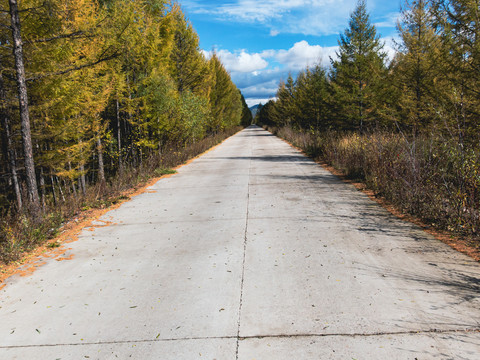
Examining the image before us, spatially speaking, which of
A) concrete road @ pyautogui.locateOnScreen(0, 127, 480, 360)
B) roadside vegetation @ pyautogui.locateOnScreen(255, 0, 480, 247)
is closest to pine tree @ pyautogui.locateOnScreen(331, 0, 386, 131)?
roadside vegetation @ pyautogui.locateOnScreen(255, 0, 480, 247)

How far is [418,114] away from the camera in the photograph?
53.0ft

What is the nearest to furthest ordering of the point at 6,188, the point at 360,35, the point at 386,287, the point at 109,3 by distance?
the point at 386,287, the point at 6,188, the point at 109,3, the point at 360,35

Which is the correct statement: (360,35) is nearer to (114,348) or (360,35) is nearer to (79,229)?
(79,229)

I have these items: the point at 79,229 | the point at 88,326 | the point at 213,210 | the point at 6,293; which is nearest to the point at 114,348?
the point at 88,326

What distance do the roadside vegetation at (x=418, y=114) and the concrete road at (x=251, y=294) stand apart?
890 millimetres

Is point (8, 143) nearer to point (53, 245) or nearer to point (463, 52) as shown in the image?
point (53, 245)

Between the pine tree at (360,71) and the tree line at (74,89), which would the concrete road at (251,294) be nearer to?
the tree line at (74,89)

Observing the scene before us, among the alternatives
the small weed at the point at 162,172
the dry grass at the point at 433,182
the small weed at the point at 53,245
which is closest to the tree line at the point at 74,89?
the small weed at the point at 53,245

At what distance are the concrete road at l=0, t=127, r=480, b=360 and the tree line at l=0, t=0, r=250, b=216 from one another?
9.56 ft

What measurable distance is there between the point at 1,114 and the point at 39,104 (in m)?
2.09

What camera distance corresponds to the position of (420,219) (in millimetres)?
6293

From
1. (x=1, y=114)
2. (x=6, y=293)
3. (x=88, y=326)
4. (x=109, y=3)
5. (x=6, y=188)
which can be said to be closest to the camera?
(x=88, y=326)

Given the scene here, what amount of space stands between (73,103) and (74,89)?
1.81ft

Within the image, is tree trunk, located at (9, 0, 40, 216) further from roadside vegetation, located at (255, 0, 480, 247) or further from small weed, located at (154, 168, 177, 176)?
roadside vegetation, located at (255, 0, 480, 247)
